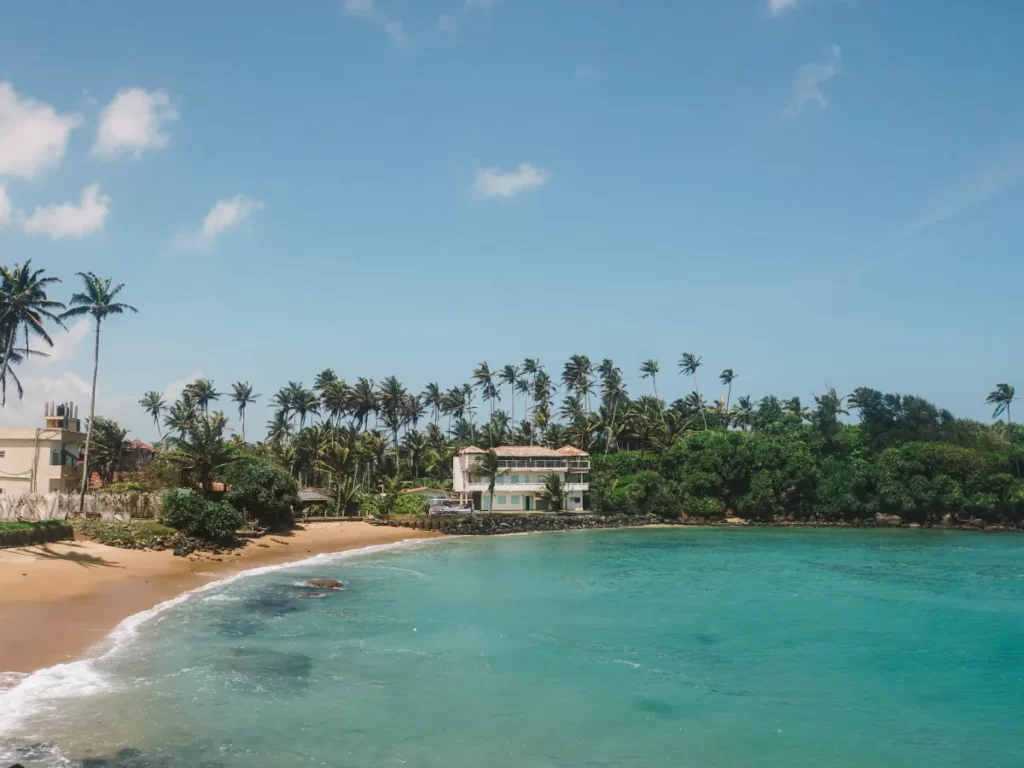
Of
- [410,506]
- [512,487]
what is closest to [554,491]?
[512,487]

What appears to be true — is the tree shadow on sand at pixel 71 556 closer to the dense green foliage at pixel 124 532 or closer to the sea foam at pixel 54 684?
the dense green foliage at pixel 124 532

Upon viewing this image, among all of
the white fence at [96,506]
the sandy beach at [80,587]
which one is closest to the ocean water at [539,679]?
the sandy beach at [80,587]

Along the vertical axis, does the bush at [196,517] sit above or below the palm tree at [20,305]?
below

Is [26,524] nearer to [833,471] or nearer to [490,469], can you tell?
[490,469]

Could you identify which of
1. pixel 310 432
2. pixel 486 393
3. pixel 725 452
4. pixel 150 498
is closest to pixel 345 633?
pixel 150 498

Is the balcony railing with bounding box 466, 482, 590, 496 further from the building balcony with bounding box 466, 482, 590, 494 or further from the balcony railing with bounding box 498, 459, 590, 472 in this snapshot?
the balcony railing with bounding box 498, 459, 590, 472

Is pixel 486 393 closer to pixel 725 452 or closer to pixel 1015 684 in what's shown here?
pixel 725 452
